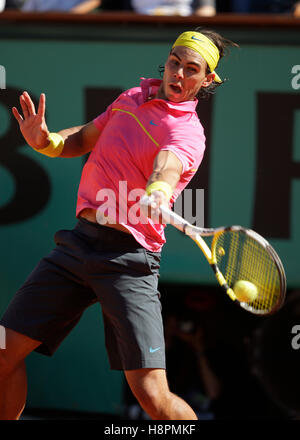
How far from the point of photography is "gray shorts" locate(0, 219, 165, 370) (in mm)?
2861

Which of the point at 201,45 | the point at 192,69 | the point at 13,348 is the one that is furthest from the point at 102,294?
the point at 201,45

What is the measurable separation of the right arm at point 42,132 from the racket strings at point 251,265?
0.78 metres

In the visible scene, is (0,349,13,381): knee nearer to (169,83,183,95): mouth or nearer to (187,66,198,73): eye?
(169,83,183,95): mouth

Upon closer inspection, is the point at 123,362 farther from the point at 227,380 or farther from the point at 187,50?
the point at 227,380

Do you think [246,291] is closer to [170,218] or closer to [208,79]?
Answer: [170,218]

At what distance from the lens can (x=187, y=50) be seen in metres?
2.95

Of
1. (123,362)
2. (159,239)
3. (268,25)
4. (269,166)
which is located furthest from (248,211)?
(123,362)

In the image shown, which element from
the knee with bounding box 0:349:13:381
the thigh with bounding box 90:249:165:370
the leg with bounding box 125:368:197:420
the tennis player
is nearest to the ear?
the tennis player

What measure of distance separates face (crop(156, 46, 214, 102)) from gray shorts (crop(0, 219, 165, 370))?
631mm

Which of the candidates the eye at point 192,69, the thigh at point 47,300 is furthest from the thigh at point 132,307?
the eye at point 192,69

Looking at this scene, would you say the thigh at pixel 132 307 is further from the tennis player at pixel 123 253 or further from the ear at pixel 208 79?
the ear at pixel 208 79

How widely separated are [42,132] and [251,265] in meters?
1.06

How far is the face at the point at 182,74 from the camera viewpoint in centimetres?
292

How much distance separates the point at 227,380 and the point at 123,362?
217cm
